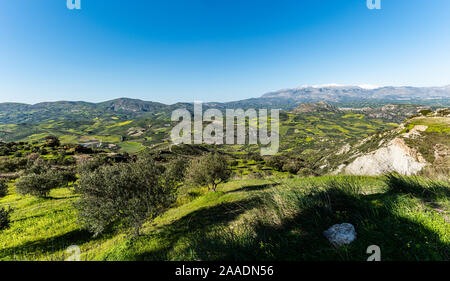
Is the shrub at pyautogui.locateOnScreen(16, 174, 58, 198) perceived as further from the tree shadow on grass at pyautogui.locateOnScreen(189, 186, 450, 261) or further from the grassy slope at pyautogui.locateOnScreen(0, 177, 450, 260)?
the tree shadow on grass at pyautogui.locateOnScreen(189, 186, 450, 261)

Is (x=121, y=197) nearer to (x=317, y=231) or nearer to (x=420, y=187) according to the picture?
(x=317, y=231)

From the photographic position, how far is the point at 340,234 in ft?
13.3

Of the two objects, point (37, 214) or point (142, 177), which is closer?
point (142, 177)

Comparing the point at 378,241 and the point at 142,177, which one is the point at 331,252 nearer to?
the point at 378,241

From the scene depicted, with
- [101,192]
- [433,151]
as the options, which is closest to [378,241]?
[101,192]

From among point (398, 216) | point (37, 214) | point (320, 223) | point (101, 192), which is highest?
point (398, 216)

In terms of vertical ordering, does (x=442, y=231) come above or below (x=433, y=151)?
above

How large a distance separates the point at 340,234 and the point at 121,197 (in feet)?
40.7

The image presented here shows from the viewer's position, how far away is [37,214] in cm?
1983

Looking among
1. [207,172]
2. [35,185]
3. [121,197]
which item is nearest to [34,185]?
[35,185]

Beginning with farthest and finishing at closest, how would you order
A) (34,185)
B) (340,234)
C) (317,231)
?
(34,185)
(317,231)
(340,234)

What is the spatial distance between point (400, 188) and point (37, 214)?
32.4m

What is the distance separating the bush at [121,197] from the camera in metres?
11.2

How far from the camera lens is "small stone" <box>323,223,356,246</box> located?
3881 millimetres
